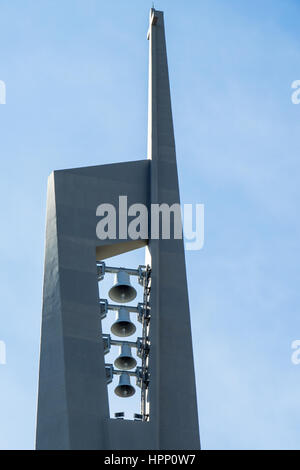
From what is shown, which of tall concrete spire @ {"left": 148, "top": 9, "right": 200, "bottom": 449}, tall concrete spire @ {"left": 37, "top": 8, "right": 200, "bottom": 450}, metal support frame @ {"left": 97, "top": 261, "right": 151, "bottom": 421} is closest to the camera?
tall concrete spire @ {"left": 37, "top": 8, "right": 200, "bottom": 450}

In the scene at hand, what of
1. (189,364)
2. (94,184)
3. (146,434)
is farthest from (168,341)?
(94,184)

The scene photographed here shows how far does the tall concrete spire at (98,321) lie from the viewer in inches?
1071

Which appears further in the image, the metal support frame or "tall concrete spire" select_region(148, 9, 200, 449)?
the metal support frame

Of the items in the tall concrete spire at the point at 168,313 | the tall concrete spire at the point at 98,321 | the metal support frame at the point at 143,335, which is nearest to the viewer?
the tall concrete spire at the point at 98,321

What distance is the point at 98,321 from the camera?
1133 inches

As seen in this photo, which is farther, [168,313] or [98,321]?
[168,313]

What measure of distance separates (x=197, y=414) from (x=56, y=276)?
15.5 feet

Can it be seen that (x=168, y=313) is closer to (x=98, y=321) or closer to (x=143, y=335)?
(x=143, y=335)

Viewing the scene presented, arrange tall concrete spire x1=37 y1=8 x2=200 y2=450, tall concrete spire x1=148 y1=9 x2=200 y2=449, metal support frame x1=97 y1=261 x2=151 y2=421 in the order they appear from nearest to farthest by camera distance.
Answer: tall concrete spire x1=37 y1=8 x2=200 y2=450
tall concrete spire x1=148 y1=9 x2=200 y2=449
metal support frame x1=97 y1=261 x2=151 y2=421

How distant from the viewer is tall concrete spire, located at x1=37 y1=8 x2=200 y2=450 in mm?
27203

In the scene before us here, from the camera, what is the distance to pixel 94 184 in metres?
30.7

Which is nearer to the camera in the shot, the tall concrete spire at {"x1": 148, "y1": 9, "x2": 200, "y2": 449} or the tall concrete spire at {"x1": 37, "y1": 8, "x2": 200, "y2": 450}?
the tall concrete spire at {"x1": 37, "y1": 8, "x2": 200, "y2": 450}

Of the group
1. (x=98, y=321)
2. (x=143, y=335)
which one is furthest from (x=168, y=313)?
(x=98, y=321)
